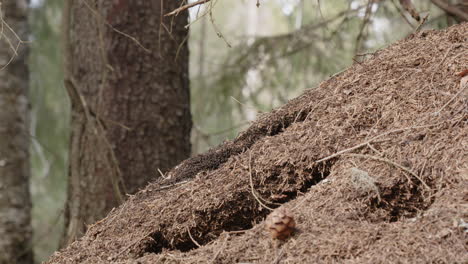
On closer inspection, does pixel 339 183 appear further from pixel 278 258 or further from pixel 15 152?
pixel 15 152

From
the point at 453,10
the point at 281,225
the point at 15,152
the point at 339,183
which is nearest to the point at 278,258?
the point at 281,225

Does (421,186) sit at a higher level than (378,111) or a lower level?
lower

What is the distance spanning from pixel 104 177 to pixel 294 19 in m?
3.42

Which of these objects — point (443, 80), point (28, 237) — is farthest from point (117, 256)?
point (28, 237)

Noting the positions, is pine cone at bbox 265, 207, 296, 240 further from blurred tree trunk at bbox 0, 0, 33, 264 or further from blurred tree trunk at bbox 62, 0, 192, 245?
blurred tree trunk at bbox 0, 0, 33, 264

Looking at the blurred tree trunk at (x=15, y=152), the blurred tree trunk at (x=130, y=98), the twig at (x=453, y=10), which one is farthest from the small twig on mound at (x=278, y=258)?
the blurred tree trunk at (x=15, y=152)

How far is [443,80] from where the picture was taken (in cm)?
240

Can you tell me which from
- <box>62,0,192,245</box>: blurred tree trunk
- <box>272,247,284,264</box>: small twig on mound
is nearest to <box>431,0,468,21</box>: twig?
<box>62,0,192,245</box>: blurred tree trunk

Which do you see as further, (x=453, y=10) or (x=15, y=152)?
(x=15, y=152)

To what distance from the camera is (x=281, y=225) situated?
1.97m

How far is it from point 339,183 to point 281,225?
35 cm

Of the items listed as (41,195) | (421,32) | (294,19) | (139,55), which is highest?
(294,19)

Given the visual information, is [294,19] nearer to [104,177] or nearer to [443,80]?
[104,177]

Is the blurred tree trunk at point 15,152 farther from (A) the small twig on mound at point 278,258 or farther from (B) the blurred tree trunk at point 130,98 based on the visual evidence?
(A) the small twig on mound at point 278,258
